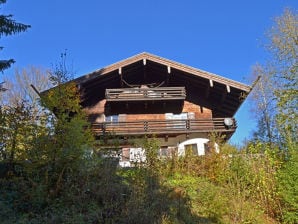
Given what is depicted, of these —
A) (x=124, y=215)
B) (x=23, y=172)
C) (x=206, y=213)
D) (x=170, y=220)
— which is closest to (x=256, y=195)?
(x=206, y=213)

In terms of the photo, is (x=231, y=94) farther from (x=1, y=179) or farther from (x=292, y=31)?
(x=1, y=179)

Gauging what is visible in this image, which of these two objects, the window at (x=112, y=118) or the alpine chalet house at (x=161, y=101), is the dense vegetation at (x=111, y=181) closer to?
the alpine chalet house at (x=161, y=101)

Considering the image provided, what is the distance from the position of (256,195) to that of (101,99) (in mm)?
12677

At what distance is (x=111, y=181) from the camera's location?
9.10 meters

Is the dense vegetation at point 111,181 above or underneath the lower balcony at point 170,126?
underneath

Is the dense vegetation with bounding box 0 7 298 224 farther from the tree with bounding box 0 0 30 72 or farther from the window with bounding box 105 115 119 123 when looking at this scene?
the window with bounding box 105 115 119 123

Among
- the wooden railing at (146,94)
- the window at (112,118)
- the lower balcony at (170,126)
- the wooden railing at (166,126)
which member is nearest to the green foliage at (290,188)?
the lower balcony at (170,126)

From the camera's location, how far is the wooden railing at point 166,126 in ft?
63.6

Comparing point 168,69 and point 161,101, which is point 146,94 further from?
point 168,69

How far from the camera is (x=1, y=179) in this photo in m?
9.44

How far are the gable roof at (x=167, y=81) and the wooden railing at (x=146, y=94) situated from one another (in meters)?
0.97

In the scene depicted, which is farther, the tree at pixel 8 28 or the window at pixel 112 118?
the window at pixel 112 118

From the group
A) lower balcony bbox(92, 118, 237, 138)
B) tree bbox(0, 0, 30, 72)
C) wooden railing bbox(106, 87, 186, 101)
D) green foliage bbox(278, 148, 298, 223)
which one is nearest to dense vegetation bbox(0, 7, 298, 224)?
green foliage bbox(278, 148, 298, 223)

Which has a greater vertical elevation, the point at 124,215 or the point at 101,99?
the point at 101,99
